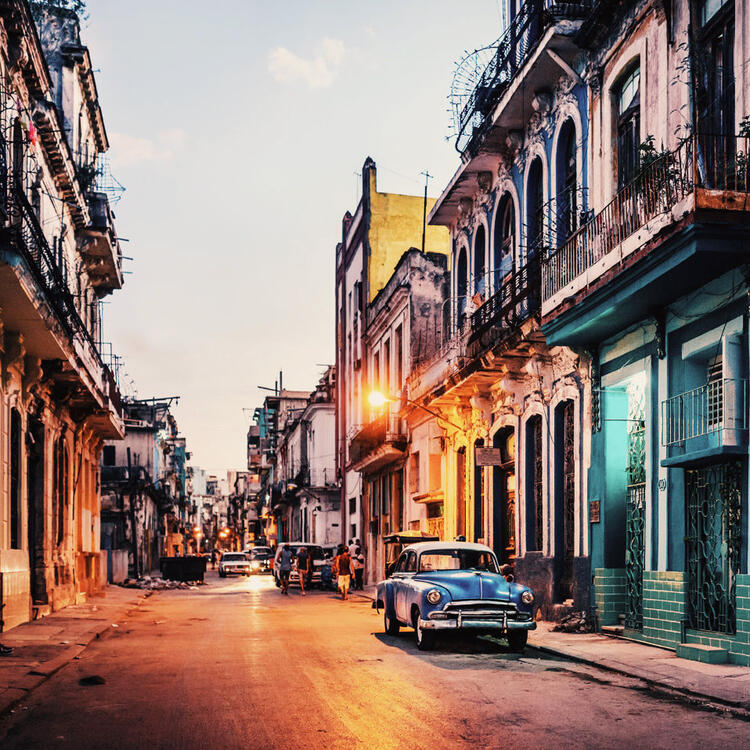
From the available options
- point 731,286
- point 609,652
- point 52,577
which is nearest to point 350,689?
point 609,652

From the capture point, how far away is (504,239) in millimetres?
22766

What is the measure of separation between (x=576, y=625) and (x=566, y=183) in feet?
26.5

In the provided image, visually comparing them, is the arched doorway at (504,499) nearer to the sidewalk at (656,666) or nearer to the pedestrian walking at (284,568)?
the sidewalk at (656,666)

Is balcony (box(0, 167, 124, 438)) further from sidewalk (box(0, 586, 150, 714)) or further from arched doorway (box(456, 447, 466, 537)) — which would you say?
arched doorway (box(456, 447, 466, 537))

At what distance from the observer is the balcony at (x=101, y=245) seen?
85.3ft

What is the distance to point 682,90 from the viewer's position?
45.7 feet

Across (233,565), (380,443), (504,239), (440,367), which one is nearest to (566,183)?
(504,239)

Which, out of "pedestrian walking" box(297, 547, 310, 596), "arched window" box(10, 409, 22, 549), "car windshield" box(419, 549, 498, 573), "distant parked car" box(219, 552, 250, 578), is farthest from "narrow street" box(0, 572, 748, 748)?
"distant parked car" box(219, 552, 250, 578)

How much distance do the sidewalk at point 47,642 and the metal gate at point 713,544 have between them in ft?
26.5

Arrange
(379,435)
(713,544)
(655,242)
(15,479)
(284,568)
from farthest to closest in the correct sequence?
(284,568), (379,435), (15,479), (713,544), (655,242)

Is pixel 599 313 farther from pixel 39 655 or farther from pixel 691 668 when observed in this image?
pixel 39 655

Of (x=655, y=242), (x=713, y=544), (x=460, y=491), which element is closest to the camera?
(x=655, y=242)

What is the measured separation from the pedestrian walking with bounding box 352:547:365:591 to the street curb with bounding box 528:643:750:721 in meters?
19.8

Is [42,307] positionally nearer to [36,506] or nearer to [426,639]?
[36,506]
